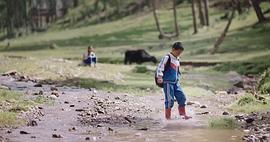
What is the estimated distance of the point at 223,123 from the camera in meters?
15.4

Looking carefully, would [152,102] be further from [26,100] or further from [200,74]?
[200,74]

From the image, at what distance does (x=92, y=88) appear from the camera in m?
25.5

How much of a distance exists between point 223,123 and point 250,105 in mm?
3627

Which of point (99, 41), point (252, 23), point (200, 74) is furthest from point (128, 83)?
point (99, 41)

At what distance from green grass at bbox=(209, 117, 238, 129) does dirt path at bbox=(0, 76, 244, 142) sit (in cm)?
22

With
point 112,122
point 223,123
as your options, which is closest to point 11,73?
point 112,122

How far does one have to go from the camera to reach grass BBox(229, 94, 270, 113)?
59.3 ft

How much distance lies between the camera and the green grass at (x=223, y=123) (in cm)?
1514

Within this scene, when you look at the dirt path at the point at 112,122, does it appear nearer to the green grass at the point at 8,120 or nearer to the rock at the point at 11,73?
the green grass at the point at 8,120

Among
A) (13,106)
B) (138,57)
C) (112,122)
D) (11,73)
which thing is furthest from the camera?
(138,57)

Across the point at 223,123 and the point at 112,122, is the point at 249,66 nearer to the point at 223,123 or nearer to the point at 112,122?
the point at 223,123

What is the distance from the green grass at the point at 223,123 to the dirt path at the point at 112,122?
0.22 meters

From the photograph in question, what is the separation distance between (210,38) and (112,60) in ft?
46.5

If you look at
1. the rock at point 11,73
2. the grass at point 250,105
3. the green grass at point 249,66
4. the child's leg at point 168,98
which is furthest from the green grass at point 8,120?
the green grass at point 249,66
